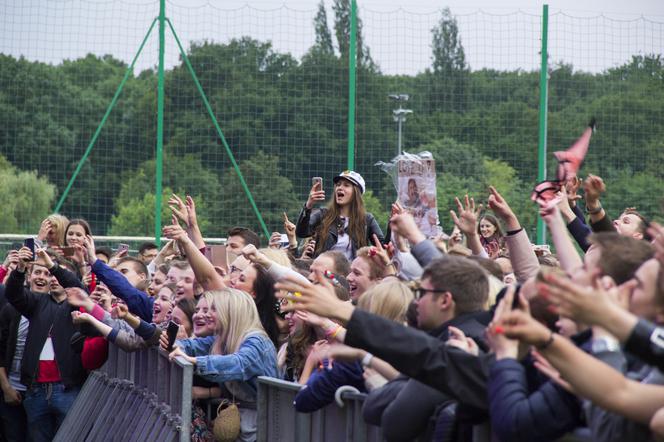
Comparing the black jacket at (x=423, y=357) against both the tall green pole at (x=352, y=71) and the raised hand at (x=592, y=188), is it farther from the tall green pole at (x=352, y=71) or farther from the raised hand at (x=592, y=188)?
the tall green pole at (x=352, y=71)

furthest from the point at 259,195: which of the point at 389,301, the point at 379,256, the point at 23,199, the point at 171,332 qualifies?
the point at 389,301

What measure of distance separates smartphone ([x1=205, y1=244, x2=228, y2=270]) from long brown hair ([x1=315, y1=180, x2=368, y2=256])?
95cm

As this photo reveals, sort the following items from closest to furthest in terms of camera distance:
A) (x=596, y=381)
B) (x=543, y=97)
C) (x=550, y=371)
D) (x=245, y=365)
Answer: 1. (x=596, y=381)
2. (x=550, y=371)
3. (x=245, y=365)
4. (x=543, y=97)

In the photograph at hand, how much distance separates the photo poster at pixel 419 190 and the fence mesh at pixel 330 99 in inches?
177

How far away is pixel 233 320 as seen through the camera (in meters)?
6.58

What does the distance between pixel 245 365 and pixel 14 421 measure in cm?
390

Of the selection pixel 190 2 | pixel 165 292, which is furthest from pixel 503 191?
pixel 165 292

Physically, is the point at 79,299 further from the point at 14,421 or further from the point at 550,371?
the point at 550,371

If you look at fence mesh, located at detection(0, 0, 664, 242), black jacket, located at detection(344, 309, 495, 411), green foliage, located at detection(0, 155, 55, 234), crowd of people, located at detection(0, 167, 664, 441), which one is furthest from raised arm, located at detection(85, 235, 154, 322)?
green foliage, located at detection(0, 155, 55, 234)

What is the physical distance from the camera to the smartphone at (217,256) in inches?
332

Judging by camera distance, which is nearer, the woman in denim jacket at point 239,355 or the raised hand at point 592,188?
the raised hand at point 592,188

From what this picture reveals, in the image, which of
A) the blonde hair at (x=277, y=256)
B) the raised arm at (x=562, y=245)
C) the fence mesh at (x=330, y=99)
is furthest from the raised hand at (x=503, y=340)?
the fence mesh at (x=330, y=99)

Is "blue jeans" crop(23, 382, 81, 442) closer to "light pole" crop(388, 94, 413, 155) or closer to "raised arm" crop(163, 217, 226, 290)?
"raised arm" crop(163, 217, 226, 290)

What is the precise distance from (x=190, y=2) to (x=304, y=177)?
8.69 ft
